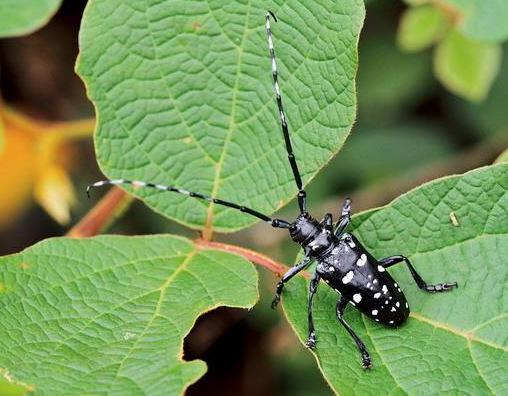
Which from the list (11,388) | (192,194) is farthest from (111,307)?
(192,194)

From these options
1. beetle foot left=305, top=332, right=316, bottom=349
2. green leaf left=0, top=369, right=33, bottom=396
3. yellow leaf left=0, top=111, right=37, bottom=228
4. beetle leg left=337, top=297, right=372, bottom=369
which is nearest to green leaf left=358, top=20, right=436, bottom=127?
yellow leaf left=0, top=111, right=37, bottom=228

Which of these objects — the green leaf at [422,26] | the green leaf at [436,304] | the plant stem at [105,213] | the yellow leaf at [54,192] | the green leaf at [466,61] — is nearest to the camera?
the green leaf at [436,304]

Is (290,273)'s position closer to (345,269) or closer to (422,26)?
(345,269)

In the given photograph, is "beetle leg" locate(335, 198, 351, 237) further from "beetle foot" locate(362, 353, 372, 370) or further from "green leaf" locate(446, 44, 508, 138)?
"green leaf" locate(446, 44, 508, 138)

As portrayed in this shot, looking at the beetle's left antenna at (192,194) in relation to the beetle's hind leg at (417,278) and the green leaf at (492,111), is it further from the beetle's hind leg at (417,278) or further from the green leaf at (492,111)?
the green leaf at (492,111)

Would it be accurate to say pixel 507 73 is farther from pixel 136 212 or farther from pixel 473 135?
pixel 136 212

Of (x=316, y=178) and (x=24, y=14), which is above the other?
(x=24, y=14)

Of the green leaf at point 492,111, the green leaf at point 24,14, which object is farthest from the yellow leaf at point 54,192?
the green leaf at point 492,111
